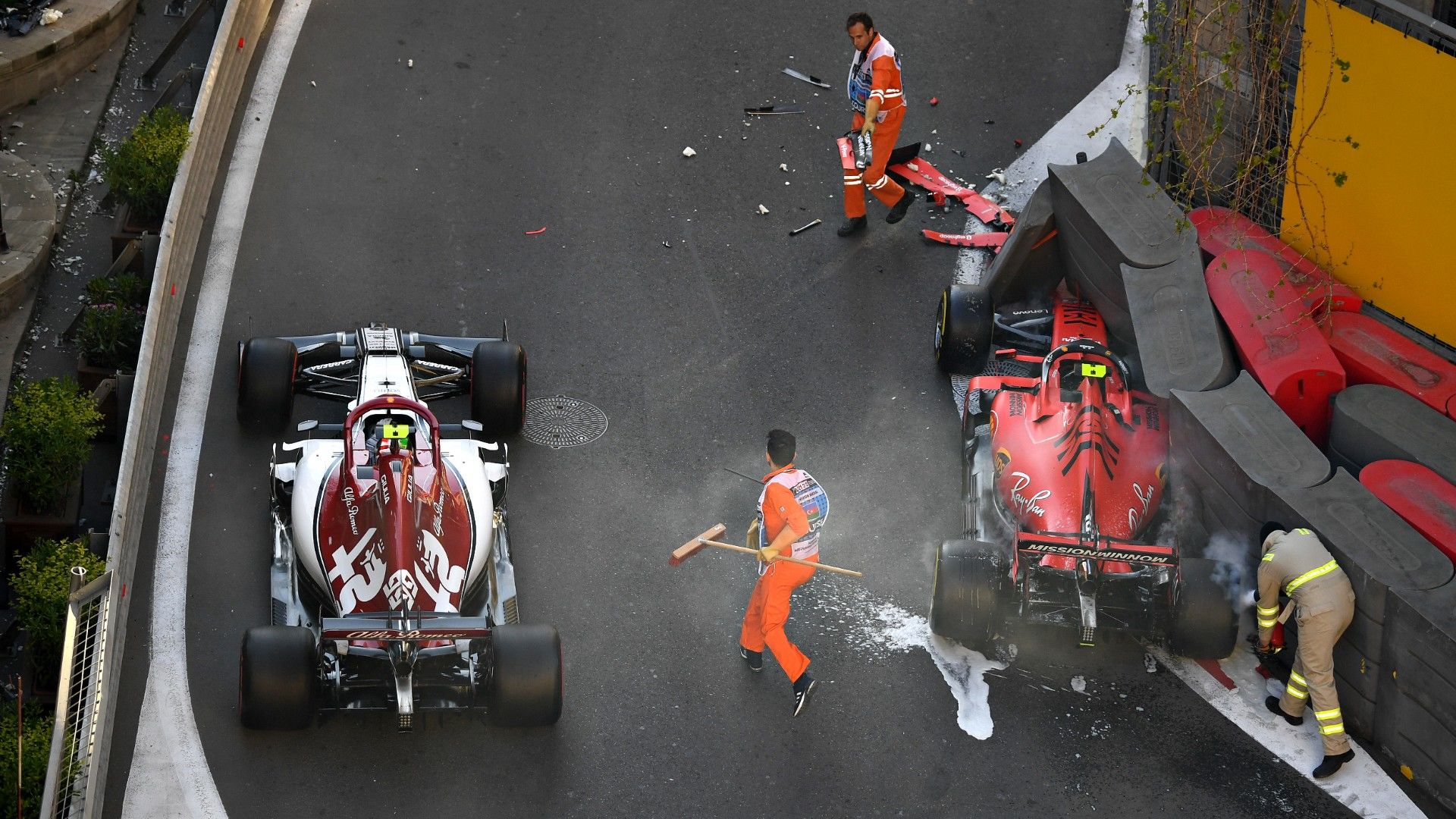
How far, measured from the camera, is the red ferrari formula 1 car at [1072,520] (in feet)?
36.8

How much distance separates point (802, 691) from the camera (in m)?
11.2

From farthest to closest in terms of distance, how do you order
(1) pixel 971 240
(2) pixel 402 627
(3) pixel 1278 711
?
(1) pixel 971 240, (3) pixel 1278 711, (2) pixel 402 627

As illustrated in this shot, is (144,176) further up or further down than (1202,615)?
further up

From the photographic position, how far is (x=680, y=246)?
15.4m

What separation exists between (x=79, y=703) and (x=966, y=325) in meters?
7.38

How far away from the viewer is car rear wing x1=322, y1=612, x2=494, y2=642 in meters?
10.1

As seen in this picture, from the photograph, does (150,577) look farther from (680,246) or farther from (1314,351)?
(1314,351)

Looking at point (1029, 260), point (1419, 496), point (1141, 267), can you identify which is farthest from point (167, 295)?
point (1419, 496)

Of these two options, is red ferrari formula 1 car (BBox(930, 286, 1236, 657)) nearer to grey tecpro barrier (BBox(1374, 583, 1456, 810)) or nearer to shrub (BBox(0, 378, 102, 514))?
grey tecpro barrier (BBox(1374, 583, 1456, 810))

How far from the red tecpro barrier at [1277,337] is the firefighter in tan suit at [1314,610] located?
6.00 ft

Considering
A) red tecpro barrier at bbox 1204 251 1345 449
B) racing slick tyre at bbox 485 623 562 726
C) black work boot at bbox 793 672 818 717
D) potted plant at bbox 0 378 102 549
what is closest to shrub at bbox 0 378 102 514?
potted plant at bbox 0 378 102 549

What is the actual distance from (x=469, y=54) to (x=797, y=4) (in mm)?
3766

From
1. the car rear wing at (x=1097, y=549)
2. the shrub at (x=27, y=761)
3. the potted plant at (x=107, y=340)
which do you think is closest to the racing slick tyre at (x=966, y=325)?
the car rear wing at (x=1097, y=549)

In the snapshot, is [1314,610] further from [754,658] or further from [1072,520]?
[754,658]
